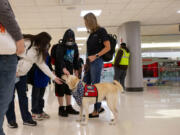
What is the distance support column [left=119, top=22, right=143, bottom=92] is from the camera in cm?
790

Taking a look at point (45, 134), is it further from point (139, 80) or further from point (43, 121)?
point (139, 80)

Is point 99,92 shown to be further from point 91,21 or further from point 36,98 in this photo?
point 91,21

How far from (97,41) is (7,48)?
2244 mm

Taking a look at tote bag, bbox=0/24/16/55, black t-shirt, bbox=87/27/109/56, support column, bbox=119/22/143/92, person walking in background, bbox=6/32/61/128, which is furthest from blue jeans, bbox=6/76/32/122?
support column, bbox=119/22/143/92

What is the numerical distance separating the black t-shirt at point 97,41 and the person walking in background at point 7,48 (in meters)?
2.12

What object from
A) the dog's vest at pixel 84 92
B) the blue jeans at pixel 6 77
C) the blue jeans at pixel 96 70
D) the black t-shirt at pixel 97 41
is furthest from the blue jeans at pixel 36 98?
the blue jeans at pixel 6 77

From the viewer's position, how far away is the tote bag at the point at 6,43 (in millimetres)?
915

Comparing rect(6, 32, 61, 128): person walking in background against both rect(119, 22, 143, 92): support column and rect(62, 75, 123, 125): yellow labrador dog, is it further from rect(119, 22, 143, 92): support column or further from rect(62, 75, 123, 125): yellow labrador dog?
rect(119, 22, 143, 92): support column

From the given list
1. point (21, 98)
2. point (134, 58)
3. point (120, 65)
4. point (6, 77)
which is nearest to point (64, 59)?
point (21, 98)

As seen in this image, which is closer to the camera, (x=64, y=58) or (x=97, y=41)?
(x=97, y=41)

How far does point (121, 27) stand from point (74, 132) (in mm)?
7050

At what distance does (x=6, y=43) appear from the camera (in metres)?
0.93

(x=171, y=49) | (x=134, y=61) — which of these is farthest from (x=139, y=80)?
(x=171, y=49)

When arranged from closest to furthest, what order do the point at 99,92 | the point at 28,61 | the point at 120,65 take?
the point at 28,61, the point at 99,92, the point at 120,65
